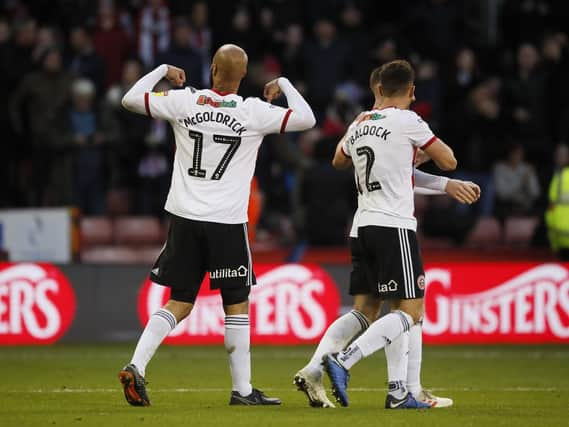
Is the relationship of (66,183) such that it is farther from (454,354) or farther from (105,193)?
(454,354)

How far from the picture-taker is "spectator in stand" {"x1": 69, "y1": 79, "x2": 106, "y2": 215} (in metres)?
16.6

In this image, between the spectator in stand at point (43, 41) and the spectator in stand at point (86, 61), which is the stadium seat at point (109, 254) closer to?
the spectator in stand at point (86, 61)

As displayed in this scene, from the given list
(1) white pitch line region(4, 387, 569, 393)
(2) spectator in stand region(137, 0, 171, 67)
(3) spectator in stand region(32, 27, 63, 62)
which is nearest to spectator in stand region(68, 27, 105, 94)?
(3) spectator in stand region(32, 27, 63, 62)

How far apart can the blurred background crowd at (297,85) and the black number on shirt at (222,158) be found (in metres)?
6.86

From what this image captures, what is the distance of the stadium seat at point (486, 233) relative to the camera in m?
17.1

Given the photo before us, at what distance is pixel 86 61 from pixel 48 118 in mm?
1050

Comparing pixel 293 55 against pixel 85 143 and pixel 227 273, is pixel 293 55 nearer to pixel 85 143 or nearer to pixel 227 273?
pixel 85 143

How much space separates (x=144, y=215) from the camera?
1728 centimetres

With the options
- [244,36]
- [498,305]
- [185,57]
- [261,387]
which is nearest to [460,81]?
[244,36]

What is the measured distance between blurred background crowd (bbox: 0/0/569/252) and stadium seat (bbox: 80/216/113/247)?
1.11ft

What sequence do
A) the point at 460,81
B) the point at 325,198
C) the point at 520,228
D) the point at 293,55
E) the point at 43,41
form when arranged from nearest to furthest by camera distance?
the point at 325,198 → the point at 520,228 → the point at 43,41 → the point at 293,55 → the point at 460,81

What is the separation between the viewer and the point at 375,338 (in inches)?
326

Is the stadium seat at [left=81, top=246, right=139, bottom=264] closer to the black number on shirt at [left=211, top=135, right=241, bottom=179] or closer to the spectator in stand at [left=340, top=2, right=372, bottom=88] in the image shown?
the spectator in stand at [left=340, top=2, right=372, bottom=88]

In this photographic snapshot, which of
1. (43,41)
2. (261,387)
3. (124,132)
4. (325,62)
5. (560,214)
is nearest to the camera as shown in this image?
(261,387)
